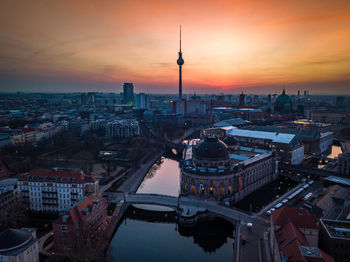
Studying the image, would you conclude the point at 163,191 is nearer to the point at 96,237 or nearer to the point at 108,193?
the point at 108,193

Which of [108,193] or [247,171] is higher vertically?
[247,171]

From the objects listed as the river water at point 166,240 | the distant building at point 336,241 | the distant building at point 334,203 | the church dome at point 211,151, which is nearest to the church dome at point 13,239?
the river water at point 166,240

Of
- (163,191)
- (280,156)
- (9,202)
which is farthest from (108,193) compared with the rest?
(280,156)

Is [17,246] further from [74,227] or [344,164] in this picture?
[344,164]

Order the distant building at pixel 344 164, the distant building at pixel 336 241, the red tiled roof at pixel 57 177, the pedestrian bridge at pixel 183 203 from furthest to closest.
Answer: the distant building at pixel 344 164, the red tiled roof at pixel 57 177, the pedestrian bridge at pixel 183 203, the distant building at pixel 336 241

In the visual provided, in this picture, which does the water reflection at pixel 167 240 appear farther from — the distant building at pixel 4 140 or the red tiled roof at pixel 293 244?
the distant building at pixel 4 140

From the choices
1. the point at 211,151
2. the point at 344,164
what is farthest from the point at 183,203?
the point at 344,164
